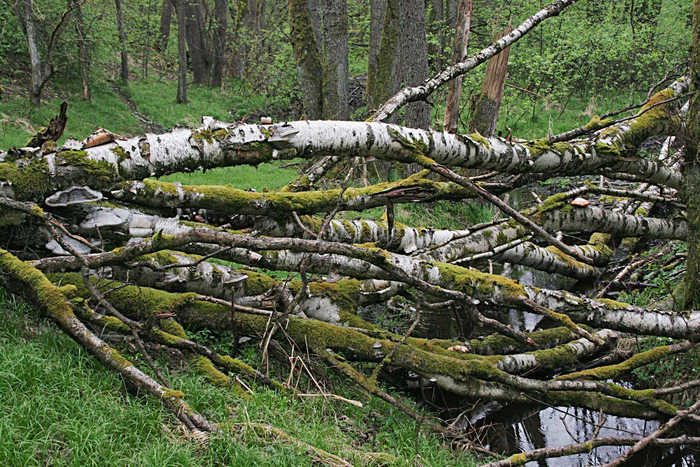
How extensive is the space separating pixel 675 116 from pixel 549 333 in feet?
8.83

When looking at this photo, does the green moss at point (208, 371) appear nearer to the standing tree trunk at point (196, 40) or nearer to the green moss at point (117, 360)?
the green moss at point (117, 360)

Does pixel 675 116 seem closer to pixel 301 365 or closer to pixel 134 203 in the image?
pixel 301 365

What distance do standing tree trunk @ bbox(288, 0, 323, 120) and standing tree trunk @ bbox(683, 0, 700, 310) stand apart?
8.09 m

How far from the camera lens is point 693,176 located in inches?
189

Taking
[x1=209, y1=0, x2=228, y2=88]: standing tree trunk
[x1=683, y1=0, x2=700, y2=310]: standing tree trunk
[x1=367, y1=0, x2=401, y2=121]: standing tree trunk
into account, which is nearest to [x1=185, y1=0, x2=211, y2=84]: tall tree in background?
[x1=209, y1=0, x2=228, y2=88]: standing tree trunk

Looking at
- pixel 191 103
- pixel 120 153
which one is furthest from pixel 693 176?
pixel 191 103

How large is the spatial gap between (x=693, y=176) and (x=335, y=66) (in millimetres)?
8148

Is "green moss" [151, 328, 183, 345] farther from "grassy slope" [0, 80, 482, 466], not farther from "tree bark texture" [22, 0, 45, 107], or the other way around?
"tree bark texture" [22, 0, 45, 107]

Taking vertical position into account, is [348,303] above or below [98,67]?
below

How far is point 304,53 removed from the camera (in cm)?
1162

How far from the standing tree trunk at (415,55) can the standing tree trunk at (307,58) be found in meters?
2.40

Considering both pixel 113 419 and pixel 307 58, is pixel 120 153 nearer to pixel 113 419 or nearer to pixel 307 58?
pixel 113 419

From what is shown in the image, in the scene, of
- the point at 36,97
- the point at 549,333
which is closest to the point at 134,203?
the point at 549,333

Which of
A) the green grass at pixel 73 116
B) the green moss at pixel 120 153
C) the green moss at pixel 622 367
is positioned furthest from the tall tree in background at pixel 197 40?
the green moss at pixel 622 367
